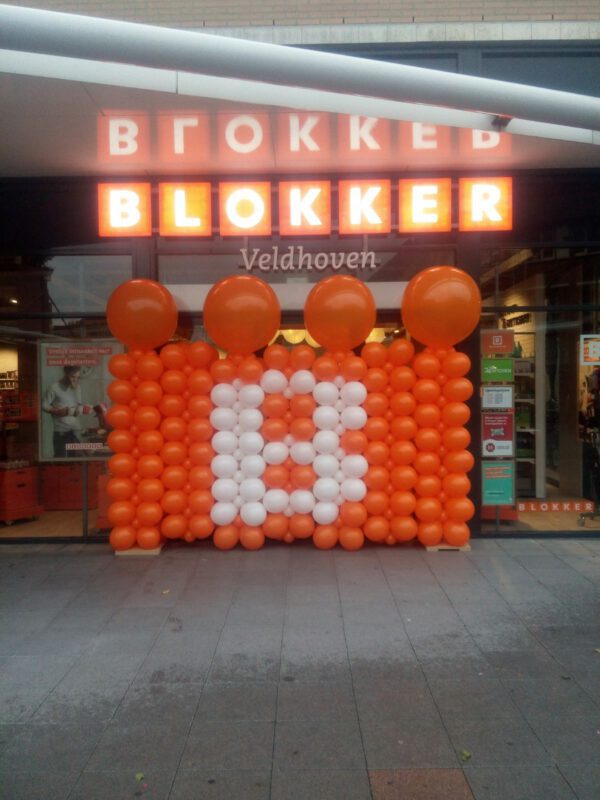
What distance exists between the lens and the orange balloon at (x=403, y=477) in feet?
20.6

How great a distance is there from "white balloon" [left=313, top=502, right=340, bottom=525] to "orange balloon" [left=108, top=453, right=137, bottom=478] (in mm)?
2046

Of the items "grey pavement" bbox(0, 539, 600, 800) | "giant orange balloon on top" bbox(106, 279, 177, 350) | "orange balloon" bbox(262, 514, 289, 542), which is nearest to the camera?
"grey pavement" bbox(0, 539, 600, 800)

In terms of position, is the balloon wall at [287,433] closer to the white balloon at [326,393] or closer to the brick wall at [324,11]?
the white balloon at [326,393]

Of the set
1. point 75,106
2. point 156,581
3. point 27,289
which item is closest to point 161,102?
point 75,106

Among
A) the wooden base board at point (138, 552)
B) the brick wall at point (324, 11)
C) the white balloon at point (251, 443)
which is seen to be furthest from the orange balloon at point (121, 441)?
the brick wall at point (324, 11)

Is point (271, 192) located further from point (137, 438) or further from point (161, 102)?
point (137, 438)

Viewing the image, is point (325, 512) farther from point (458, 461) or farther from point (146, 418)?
point (146, 418)

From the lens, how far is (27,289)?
23.5 feet

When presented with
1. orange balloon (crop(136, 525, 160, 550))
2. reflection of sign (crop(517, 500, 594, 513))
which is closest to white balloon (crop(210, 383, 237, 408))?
orange balloon (crop(136, 525, 160, 550))

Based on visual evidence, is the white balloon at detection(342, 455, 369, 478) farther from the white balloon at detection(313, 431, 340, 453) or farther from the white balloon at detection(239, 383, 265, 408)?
the white balloon at detection(239, 383, 265, 408)

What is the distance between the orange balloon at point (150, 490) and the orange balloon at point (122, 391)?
90 cm

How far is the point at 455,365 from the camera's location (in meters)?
6.32

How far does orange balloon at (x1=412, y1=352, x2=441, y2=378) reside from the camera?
6344 mm

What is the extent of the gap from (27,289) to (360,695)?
601cm
